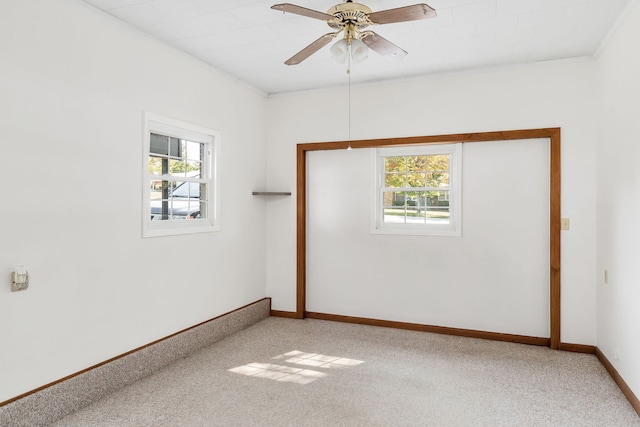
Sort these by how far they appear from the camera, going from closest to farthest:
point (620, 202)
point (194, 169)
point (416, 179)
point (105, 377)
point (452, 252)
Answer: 1. point (105, 377)
2. point (620, 202)
3. point (194, 169)
4. point (452, 252)
5. point (416, 179)

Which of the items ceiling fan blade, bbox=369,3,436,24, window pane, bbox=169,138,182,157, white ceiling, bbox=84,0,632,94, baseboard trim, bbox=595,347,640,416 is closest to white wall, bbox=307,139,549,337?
baseboard trim, bbox=595,347,640,416

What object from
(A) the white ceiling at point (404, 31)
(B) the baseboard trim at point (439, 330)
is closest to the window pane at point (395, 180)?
(A) the white ceiling at point (404, 31)

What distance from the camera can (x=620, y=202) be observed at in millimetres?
2934

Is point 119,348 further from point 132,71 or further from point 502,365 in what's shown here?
point 502,365

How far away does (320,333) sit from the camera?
4230 mm

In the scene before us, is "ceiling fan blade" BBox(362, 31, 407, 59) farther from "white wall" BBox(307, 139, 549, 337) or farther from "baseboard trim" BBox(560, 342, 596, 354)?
"baseboard trim" BBox(560, 342, 596, 354)

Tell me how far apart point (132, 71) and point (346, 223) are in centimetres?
266

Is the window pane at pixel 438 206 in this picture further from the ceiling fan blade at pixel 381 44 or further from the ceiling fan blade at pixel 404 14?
the ceiling fan blade at pixel 404 14

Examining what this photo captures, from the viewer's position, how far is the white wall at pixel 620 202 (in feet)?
8.61

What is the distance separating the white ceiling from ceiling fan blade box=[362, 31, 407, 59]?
0.25m

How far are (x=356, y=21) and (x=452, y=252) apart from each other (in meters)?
2.60

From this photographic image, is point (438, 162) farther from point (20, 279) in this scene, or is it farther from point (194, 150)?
point (20, 279)

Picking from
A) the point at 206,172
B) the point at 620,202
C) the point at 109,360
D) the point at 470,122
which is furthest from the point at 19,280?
the point at 620,202


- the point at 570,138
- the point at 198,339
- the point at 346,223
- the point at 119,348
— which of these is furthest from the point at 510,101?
the point at 119,348
